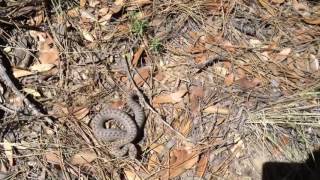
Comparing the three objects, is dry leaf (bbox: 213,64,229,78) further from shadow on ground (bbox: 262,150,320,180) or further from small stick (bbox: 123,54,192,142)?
shadow on ground (bbox: 262,150,320,180)

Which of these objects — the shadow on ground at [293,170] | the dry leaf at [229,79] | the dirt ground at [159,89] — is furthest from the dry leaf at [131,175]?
the dry leaf at [229,79]

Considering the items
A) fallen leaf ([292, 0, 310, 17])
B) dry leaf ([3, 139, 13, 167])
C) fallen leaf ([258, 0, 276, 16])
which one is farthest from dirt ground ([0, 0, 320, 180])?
fallen leaf ([292, 0, 310, 17])

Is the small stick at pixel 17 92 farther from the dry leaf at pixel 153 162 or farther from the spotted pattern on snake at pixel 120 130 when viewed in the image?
the dry leaf at pixel 153 162

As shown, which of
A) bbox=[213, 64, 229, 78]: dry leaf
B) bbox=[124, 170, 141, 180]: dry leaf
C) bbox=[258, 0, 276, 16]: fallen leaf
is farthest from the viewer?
bbox=[258, 0, 276, 16]: fallen leaf

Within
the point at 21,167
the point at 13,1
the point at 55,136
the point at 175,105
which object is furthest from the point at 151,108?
the point at 13,1

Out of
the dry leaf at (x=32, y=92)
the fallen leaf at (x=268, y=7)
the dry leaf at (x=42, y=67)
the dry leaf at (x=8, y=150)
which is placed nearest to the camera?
the dry leaf at (x=8, y=150)

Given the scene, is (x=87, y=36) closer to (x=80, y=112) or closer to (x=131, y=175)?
(x=80, y=112)

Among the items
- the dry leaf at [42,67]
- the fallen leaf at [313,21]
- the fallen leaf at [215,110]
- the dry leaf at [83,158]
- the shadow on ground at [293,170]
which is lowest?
the shadow on ground at [293,170]

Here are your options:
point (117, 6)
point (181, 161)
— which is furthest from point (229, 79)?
point (117, 6)
